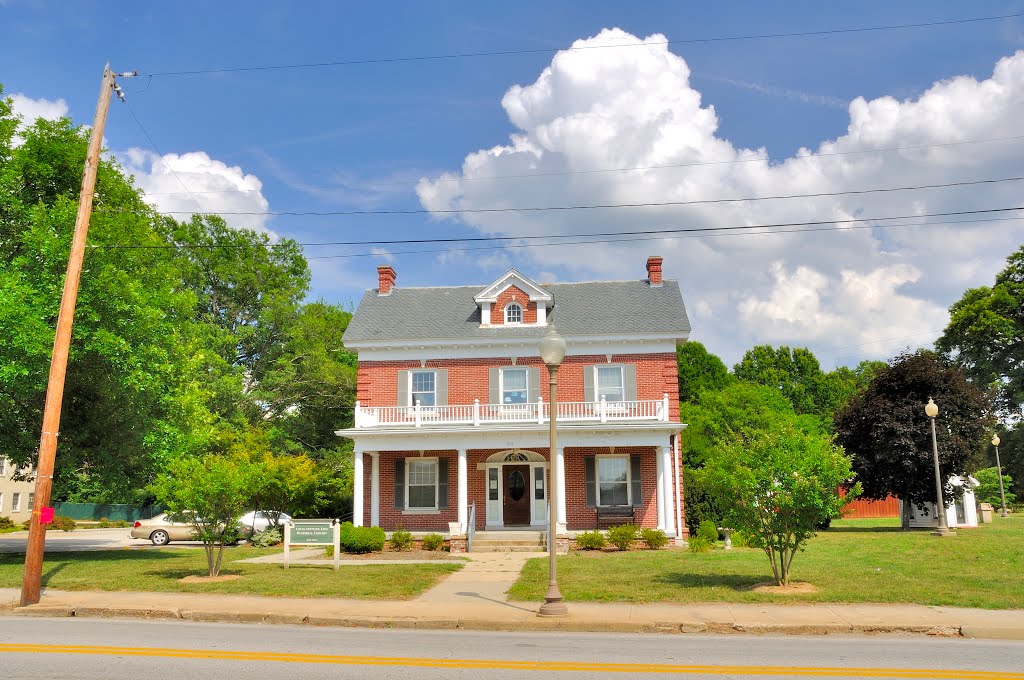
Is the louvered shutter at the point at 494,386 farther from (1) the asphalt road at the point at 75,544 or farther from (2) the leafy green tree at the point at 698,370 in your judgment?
(2) the leafy green tree at the point at 698,370

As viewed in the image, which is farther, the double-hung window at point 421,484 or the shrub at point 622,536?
the double-hung window at point 421,484

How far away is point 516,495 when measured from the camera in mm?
27484

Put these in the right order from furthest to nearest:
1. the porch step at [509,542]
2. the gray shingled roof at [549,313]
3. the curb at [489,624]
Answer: the gray shingled roof at [549,313]
the porch step at [509,542]
the curb at [489,624]

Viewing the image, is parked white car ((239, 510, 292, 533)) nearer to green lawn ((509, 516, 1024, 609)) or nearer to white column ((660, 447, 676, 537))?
green lawn ((509, 516, 1024, 609))

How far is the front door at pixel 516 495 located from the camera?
27.4 metres

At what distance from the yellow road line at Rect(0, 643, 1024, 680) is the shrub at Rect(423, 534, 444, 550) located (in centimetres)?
1480

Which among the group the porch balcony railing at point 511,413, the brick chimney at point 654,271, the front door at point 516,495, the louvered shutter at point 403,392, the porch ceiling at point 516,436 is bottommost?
the front door at point 516,495

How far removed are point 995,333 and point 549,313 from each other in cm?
2944

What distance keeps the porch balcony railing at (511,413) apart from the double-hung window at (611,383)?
630 mm

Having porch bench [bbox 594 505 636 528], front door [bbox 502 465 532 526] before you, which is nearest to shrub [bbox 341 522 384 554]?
front door [bbox 502 465 532 526]

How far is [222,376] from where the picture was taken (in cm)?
3625

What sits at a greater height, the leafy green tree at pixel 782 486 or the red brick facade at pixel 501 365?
the red brick facade at pixel 501 365

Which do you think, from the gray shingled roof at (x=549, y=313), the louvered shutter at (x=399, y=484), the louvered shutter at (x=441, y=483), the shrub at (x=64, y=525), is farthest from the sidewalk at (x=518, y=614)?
the shrub at (x=64, y=525)

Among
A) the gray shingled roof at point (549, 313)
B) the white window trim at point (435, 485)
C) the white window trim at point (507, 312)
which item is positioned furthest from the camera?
the white window trim at point (507, 312)
